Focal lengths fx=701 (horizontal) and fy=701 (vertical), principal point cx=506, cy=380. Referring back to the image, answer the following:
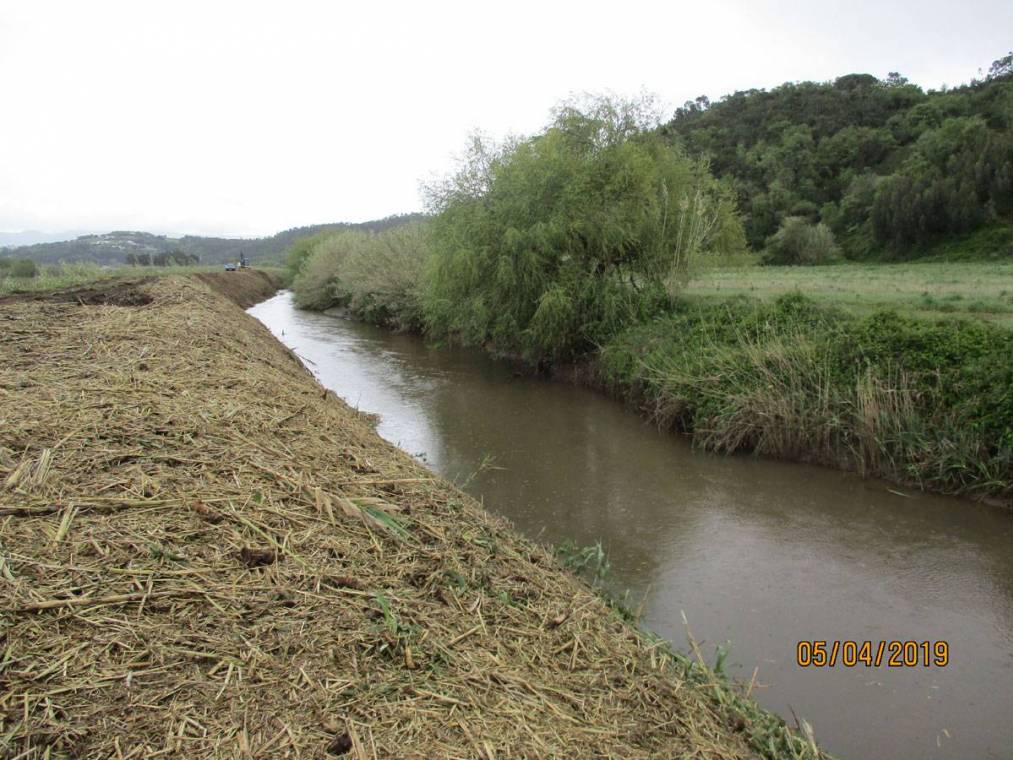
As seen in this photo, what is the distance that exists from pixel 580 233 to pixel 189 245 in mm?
111287

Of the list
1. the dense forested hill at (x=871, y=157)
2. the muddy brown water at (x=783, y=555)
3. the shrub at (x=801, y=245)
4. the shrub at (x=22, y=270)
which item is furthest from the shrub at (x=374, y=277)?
the dense forested hill at (x=871, y=157)

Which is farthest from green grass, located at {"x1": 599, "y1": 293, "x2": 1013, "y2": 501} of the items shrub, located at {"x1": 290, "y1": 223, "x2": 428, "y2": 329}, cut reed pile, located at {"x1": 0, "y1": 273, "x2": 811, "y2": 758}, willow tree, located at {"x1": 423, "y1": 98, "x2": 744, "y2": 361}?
shrub, located at {"x1": 290, "y1": 223, "x2": 428, "y2": 329}

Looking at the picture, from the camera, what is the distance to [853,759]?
4461 mm

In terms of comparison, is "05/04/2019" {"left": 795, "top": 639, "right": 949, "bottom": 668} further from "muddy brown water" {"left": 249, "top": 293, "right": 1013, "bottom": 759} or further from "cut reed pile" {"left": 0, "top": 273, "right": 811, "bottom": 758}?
"cut reed pile" {"left": 0, "top": 273, "right": 811, "bottom": 758}

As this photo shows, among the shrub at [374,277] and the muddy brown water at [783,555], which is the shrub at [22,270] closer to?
the shrub at [374,277]

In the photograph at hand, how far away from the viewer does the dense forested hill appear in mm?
37656

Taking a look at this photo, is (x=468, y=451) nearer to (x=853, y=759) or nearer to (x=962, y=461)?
(x=962, y=461)

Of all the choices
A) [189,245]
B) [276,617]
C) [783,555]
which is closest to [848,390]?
[783,555]

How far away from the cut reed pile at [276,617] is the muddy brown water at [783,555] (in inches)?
81.3

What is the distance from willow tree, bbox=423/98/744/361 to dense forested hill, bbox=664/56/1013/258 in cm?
2546

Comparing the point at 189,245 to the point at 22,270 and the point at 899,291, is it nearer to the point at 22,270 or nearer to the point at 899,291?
the point at 22,270

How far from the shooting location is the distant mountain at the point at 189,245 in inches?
3148

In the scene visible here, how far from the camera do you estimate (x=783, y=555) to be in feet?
24.8

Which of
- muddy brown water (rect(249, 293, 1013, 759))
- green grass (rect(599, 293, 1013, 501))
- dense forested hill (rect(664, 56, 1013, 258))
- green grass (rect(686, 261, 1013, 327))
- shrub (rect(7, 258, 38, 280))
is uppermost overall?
dense forested hill (rect(664, 56, 1013, 258))
